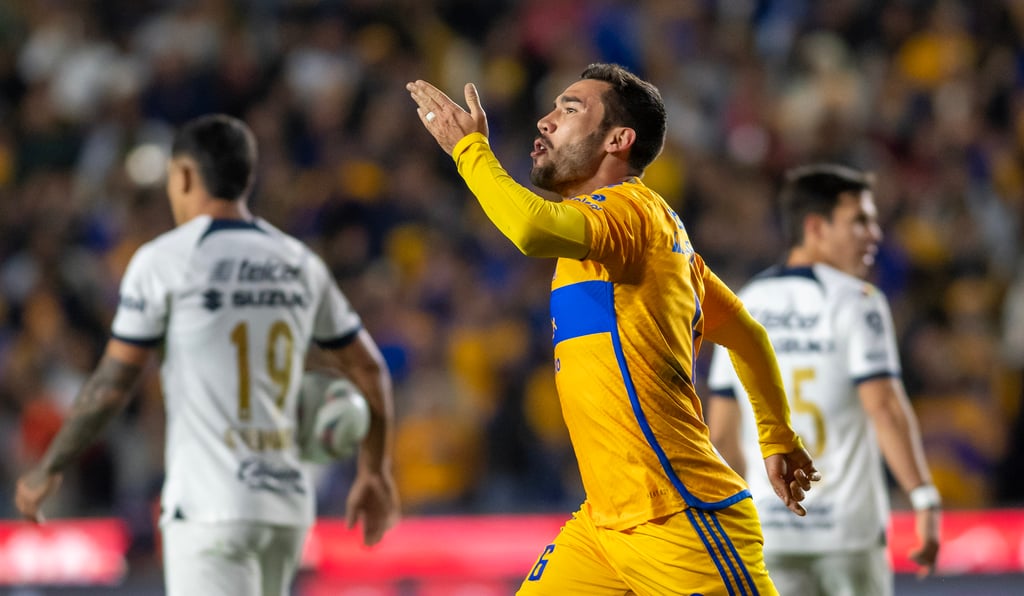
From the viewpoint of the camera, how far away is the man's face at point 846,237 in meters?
6.67

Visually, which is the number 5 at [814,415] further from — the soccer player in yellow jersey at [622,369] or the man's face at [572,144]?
the man's face at [572,144]

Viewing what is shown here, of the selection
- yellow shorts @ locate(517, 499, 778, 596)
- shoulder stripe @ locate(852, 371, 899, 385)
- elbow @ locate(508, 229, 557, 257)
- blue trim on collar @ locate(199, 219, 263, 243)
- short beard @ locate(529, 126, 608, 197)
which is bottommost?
yellow shorts @ locate(517, 499, 778, 596)

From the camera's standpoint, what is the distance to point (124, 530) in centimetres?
1001

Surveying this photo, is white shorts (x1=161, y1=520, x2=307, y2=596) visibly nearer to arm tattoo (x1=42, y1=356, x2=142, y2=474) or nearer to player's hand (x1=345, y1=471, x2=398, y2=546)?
arm tattoo (x1=42, y1=356, x2=142, y2=474)

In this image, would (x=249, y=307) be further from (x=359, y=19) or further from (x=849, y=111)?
(x=359, y=19)

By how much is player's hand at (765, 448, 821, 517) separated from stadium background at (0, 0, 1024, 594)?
14.9 feet

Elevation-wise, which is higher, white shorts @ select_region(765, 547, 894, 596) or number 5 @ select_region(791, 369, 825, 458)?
number 5 @ select_region(791, 369, 825, 458)

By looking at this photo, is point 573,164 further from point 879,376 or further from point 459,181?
point 459,181

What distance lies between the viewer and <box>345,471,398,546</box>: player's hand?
20.7ft

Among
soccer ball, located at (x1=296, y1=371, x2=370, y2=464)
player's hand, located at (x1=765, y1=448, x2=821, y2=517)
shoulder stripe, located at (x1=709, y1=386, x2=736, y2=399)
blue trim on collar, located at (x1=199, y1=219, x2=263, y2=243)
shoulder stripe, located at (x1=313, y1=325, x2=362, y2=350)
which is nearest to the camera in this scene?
player's hand, located at (x1=765, y1=448, x2=821, y2=517)

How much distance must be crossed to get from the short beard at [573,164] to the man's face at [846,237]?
7.63 ft

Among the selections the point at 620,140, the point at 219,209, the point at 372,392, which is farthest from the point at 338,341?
the point at 620,140

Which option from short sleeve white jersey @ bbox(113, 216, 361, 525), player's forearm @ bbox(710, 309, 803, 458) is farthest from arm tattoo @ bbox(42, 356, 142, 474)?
player's forearm @ bbox(710, 309, 803, 458)

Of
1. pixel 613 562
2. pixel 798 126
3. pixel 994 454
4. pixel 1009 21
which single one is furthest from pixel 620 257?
pixel 1009 21
